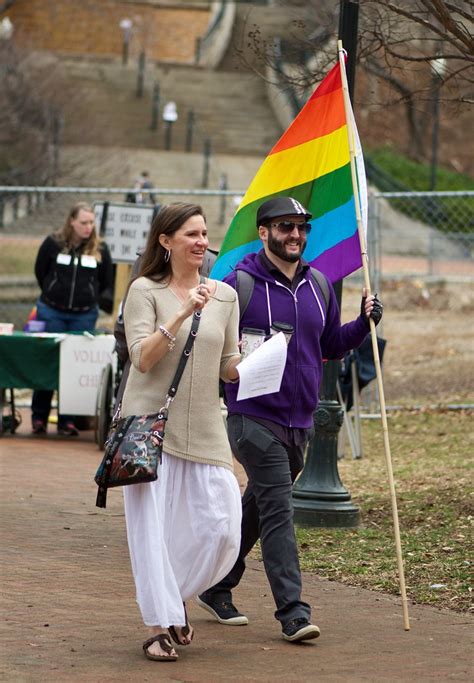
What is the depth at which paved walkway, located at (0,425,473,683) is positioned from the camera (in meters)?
5.98

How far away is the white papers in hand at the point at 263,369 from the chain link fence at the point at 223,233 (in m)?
13.5

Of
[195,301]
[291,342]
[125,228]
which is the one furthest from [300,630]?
[125,228]

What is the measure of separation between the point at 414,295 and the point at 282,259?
18802 mm

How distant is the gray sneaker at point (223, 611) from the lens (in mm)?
6855

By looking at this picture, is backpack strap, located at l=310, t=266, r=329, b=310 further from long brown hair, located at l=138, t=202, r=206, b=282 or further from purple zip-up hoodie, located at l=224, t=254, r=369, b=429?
long brown hair, located at l=138, t=202, r=206, b=282

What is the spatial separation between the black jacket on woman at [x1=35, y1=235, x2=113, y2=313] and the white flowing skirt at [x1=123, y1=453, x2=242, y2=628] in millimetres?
7005

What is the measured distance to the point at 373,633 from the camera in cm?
671

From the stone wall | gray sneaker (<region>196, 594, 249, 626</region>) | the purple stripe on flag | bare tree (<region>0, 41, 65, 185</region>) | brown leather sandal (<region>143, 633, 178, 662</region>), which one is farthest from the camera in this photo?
the stone wall

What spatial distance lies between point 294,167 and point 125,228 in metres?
6.71

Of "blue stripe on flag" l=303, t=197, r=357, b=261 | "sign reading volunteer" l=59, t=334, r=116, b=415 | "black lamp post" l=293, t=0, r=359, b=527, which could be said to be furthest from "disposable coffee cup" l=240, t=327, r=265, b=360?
"sign reading volunteer" l=59, t=334, r=116, b=415

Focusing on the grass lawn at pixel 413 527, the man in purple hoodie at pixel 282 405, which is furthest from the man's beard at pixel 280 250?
the grass lawn at pixel 413 527

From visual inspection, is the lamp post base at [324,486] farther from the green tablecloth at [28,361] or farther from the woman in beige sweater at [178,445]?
the green tablecloth at [28,361]

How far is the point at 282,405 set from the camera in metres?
6.66

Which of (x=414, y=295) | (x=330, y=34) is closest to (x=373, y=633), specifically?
(x=330, y=34)
